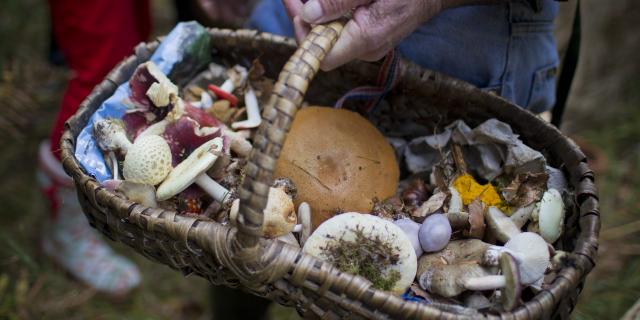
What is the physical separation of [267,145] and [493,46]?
0.62 metres

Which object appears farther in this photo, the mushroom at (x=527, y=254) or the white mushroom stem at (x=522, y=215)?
the white mushroom stem at (x=522, y=215)

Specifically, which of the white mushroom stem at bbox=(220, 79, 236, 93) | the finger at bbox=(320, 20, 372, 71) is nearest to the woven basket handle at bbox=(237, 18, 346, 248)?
the finger at bbox=(320, 20, 372, 71)

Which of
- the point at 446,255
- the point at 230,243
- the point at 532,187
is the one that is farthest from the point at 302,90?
the point at 532,187

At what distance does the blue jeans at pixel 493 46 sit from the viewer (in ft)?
3.63

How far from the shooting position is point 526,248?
2.77 feet

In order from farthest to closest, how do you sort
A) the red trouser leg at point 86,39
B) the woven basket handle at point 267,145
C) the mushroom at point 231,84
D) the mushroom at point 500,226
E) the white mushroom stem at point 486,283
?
the red trouser leg at point 86,39 → the mushroom at point 231,84 → the mushroom at point 500,226 → the white mushroom stem at point 486,283 → the woven basket handle at point 267,145

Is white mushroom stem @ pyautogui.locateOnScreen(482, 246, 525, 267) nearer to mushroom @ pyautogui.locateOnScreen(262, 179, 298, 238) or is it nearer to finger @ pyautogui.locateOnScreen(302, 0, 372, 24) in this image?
mushroom @ pyautogui.locateOnScreen(262, 179, 298, 238)

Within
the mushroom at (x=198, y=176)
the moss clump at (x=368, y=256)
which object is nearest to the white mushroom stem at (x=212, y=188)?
the mushroom at (x=198, y=176)

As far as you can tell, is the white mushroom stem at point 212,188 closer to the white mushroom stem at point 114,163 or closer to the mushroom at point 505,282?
the white mushroom stem at point 114,163

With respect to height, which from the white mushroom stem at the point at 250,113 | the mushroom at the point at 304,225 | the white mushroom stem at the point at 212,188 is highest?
the white mushroom stem at the point at 250,113

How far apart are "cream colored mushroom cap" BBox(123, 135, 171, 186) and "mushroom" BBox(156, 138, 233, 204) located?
2 centimetres

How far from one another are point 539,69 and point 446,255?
0.52 m

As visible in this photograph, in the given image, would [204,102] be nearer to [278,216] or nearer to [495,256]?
[278,216]

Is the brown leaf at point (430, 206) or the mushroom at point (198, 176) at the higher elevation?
the mushroom at point (198, 176)
